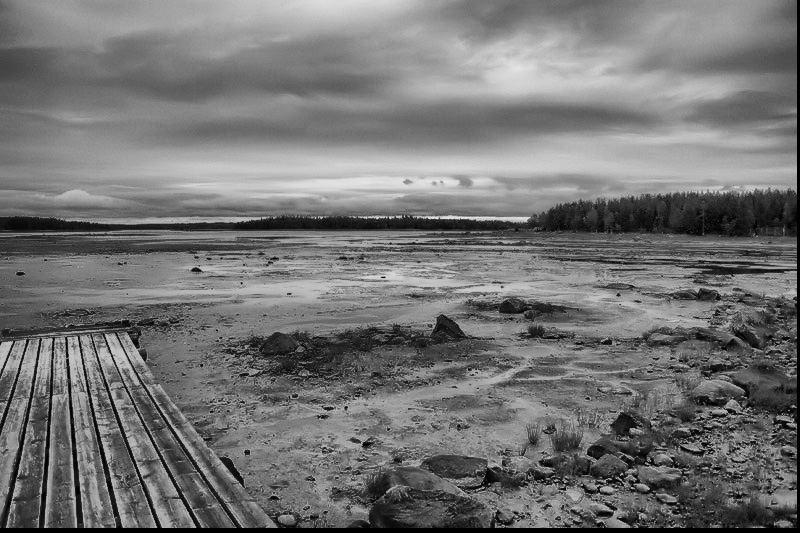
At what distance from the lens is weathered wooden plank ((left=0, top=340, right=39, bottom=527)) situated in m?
4.64

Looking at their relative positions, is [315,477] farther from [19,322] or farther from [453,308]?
[19,322]

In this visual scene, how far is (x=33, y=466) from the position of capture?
497 centimetres

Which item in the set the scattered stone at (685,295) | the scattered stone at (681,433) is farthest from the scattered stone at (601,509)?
the scattered stone at (685,295)

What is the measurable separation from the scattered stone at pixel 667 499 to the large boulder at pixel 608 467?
55cm

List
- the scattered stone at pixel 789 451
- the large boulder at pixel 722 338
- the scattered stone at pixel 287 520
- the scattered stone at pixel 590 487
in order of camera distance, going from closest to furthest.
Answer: the scattered stone at pixel 287 520, the scattered stone at pixel 590 487, the scattered stone at pixel 789 451, the large boulder at pixel 722 338

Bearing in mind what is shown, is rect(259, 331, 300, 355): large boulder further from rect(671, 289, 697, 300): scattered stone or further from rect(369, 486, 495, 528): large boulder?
rect(671, 289, 697, 300): scattered stone

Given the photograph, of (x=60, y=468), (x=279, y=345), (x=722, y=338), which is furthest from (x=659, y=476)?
(x=279, y=345)

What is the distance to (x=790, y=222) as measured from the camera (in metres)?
99.2

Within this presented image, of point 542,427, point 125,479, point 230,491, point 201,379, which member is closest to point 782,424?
point 542,427

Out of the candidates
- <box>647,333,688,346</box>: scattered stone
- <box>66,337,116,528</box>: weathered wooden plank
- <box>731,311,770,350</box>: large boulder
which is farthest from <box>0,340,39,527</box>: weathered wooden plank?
<box>731,311,770,350</box>: large boulder

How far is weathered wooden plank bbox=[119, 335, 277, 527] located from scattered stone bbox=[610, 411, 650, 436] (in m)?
5.01

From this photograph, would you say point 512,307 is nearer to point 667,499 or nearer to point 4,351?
point 667,499

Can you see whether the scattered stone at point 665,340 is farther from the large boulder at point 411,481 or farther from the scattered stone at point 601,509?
the large boulder at point 411,481

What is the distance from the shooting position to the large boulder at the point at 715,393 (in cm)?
810
